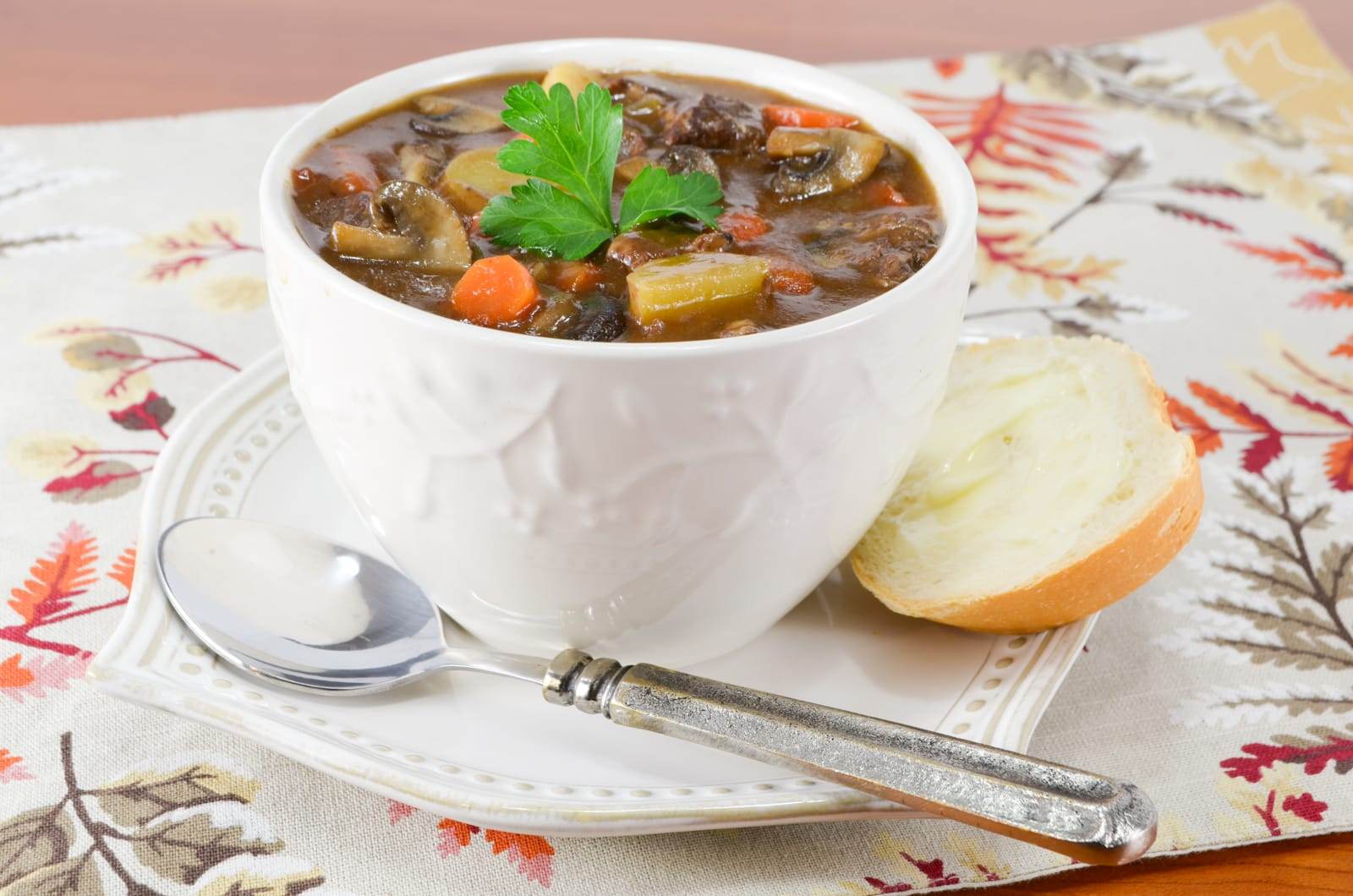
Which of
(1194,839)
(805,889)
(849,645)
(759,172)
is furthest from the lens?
(759,172)

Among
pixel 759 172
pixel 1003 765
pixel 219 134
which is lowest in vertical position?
pixel 219 134

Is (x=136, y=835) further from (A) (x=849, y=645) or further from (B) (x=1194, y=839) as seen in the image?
(B) (x=1194, y=839)

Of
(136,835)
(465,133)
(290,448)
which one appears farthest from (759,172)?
(136,835)

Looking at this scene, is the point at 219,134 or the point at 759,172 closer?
the point at 759,172

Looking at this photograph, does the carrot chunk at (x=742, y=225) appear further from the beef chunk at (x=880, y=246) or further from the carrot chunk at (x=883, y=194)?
the carrot chunk at (x=883, y=194)

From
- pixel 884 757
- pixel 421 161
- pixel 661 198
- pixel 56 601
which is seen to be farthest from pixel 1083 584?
pixel 56 601

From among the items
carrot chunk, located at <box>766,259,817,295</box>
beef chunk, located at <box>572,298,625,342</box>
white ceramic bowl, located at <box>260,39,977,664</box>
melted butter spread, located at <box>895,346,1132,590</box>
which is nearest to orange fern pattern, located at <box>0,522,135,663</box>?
white ceramic bowl, located at <box>260,39,977,664</box>
